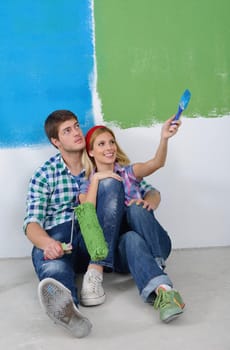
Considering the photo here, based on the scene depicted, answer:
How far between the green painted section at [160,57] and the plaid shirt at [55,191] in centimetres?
37

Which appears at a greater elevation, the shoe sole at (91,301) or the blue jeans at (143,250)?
the blue jeans at (143,250)

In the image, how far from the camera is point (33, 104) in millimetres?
2105

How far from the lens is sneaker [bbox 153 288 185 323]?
1.41m

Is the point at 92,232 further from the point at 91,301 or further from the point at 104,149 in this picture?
the point at 104,149

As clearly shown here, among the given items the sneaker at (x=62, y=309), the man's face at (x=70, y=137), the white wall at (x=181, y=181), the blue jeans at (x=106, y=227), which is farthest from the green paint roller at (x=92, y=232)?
the white wall at (x=181, y=181)

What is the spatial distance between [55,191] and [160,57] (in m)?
0.70

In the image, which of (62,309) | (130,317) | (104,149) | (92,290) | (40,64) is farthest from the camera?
(40,64)

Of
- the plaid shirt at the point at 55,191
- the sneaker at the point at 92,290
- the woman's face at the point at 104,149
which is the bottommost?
the sneaker at the point at 92,290

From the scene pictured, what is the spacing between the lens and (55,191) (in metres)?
1.87

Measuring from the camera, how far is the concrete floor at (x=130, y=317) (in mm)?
1327

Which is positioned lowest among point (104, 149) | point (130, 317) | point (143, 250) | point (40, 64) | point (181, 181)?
point (130, 317)

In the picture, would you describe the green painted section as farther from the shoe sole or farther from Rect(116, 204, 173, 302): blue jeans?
the shoe sole

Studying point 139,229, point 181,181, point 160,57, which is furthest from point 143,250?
point 160,57

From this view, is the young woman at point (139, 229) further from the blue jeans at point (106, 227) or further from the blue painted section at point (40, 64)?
the blue painted section at point (40, 64)
